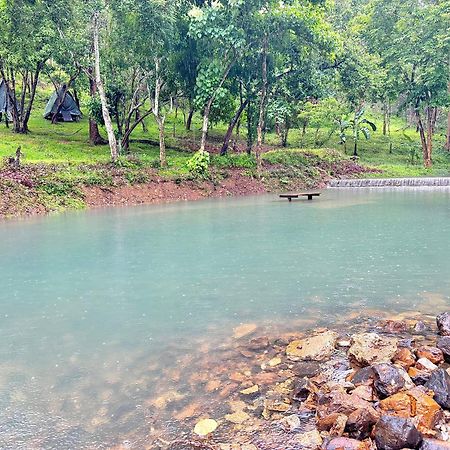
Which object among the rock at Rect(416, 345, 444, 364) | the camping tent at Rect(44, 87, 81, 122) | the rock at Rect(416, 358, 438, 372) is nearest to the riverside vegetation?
the camping tent at Rect(44, 87, 81, 122)

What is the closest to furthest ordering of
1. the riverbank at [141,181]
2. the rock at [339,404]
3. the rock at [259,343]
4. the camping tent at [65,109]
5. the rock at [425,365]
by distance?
the rock at [339,404]
the rock at [425,365]
the rock at [259,343]
the riverbank at [141,181]
the camping tent at [65,109]

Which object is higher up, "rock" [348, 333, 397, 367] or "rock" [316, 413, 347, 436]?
"rock" [348, 333, 397, 367]

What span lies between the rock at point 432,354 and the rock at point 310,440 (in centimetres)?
173

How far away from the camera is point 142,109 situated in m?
37.6

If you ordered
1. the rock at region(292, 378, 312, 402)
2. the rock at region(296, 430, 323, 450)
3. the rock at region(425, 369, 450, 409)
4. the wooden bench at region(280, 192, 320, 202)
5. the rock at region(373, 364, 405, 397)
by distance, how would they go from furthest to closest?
the wooden bench at region(280, 192, 320, 202) → the rock at region(292, 378, 312, 402) → the rock at region(373, 364, 405, 397) → the rock at region(425, 369, 450, 409) → the rock at region(296, 430, 323, 450)

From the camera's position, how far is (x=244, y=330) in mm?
5949

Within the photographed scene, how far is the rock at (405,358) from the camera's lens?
467cm

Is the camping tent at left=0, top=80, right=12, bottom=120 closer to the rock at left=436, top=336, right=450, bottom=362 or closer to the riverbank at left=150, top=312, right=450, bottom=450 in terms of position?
the riverbank at left=150, top=312, right=450, bottom=450

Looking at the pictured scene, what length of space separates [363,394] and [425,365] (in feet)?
2.94

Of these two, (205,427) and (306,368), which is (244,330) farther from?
(205,427)

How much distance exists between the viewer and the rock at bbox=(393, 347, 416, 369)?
467cm

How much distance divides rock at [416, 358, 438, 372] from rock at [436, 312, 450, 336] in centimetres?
89

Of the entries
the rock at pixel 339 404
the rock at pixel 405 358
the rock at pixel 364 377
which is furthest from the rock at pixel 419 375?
the rock at pixel 339 404

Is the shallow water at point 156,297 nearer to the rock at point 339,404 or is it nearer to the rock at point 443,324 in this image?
the rock at point 443,324
